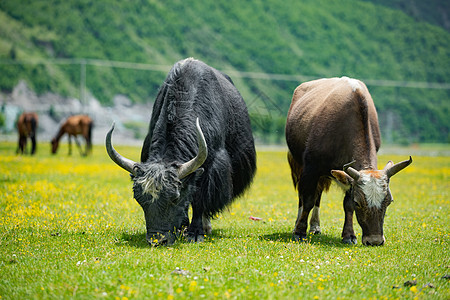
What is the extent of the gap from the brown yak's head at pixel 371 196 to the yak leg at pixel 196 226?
7.75 ft

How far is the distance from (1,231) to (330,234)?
5689mm

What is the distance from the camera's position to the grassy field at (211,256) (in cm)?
544

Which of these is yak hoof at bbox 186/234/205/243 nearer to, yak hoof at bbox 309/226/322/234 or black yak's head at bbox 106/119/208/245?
black yak's head at bbox 106/119/208/245

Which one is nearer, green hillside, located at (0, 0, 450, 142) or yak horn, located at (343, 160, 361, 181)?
yak horn, located at (343, 160, 361, 181)

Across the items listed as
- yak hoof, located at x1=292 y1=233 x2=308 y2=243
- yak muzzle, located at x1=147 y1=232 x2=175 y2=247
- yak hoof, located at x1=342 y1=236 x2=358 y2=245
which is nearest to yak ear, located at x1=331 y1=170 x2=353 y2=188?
yak hoof, located at x1=342 y1=236 x2=358 y2=245

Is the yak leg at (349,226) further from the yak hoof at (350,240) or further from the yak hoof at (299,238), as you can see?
the yak hoof at (299,238)

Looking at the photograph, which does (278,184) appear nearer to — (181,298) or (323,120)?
(323,120)

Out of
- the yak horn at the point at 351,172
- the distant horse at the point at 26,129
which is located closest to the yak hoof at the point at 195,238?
the yak horn at the point at 351,172

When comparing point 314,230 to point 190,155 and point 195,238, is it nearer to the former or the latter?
point 195,238

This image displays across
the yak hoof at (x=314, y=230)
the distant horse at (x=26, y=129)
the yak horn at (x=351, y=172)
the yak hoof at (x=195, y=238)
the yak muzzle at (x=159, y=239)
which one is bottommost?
the distant horse at (x=26, y=129)

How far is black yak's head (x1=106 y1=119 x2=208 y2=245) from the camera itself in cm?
723

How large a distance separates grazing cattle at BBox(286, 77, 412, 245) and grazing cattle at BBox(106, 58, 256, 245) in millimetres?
1318

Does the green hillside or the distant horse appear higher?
the green hillside

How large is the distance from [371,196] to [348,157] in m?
0.92
